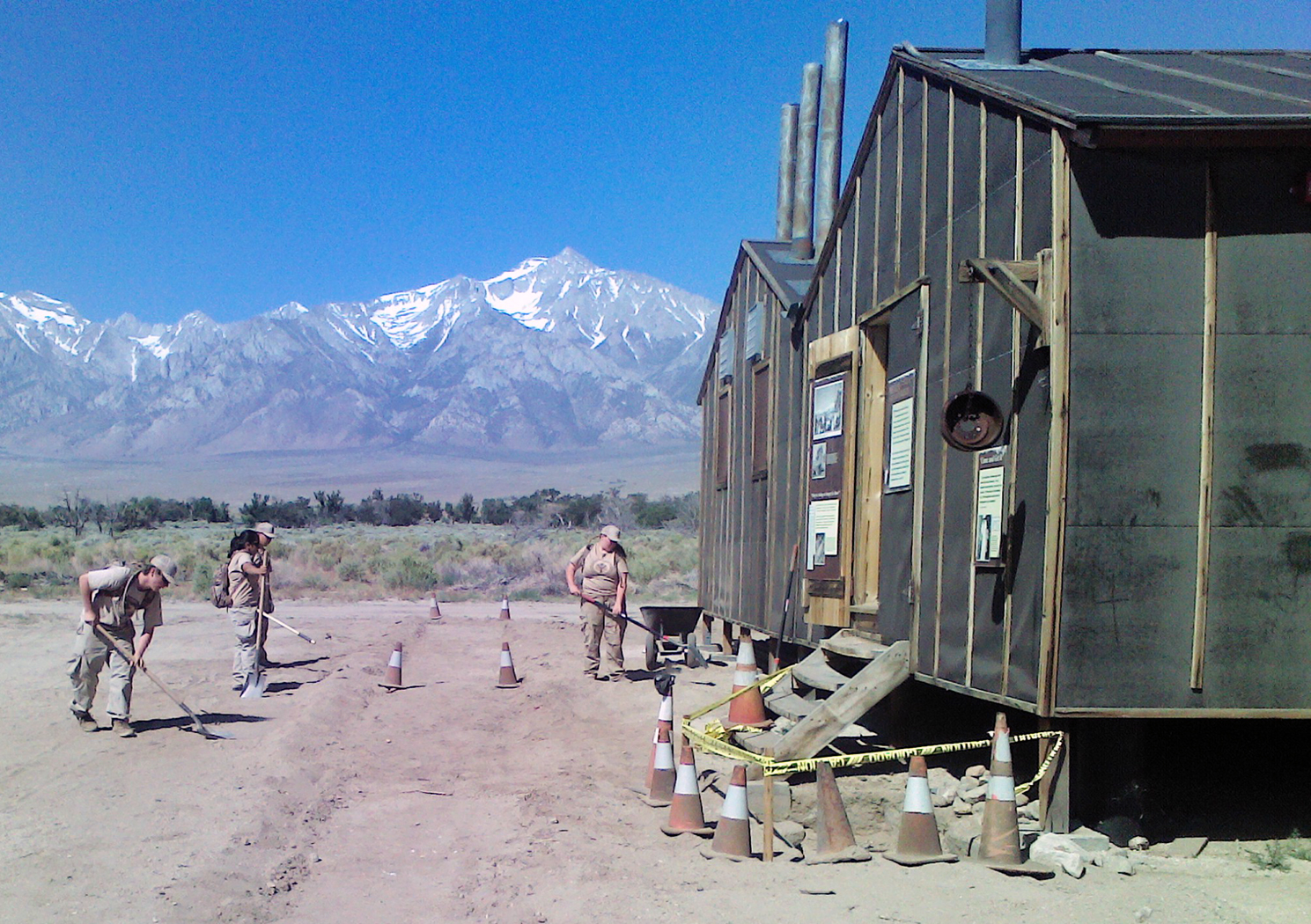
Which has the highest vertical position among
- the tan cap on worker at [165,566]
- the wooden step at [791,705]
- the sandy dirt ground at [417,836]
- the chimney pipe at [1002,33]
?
the chimney pipe at [1002,33]

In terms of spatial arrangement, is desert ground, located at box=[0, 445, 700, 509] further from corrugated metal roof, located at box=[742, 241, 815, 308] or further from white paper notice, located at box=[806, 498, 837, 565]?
white paper notice, located at box=[806, 498, 837, 565]

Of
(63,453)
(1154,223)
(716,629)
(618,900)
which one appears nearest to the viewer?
(618,900)

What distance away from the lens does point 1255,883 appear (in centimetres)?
698

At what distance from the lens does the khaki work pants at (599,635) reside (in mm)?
14969

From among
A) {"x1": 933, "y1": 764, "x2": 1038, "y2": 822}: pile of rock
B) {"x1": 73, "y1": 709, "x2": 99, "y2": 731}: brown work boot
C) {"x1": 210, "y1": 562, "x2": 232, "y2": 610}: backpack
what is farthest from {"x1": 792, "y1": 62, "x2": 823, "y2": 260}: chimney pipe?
{"x1": 73, "y1": 709, "x2": 99, "y2": 731}: brown work boot

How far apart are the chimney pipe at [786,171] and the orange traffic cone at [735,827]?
Answer: 1150cm

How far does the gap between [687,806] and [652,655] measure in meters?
7.74

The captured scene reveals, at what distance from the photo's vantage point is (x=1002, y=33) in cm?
1034

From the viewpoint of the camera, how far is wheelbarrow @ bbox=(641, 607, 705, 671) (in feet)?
52.2

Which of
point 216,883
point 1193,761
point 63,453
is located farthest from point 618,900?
point 63,453

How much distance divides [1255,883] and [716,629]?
39.7 feet

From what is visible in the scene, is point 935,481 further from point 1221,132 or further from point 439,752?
point 439,752

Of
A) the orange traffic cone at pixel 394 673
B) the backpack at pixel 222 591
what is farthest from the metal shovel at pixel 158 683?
the orange traffic cone at pixel 394 673

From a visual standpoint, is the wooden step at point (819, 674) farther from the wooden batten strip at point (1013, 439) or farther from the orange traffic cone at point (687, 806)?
the wooden batten strip at point (1013, 439)
